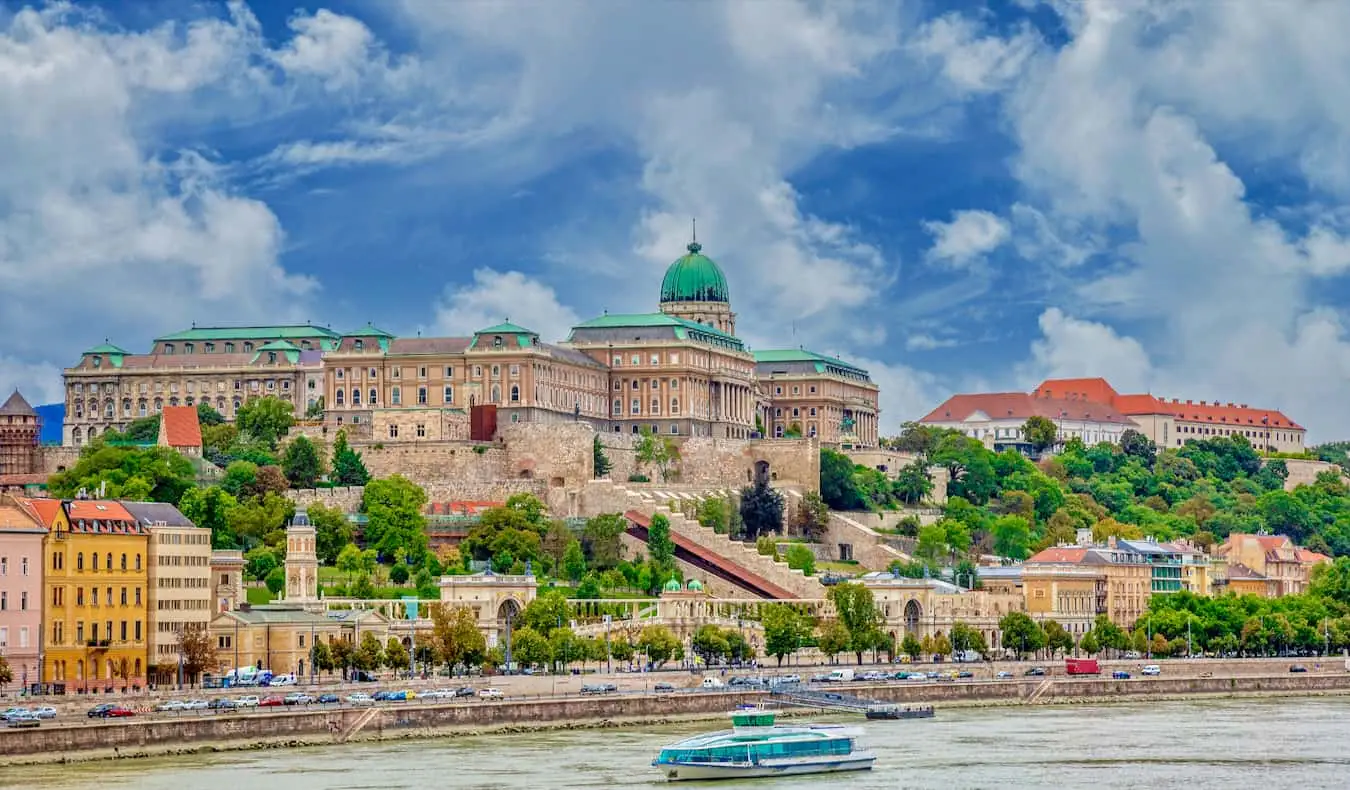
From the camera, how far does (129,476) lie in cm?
13200

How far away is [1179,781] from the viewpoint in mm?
85938

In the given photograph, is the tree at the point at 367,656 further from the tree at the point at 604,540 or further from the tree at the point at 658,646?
the tree at the point at 604,540

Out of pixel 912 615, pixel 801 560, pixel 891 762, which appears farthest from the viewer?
pixel 801 560

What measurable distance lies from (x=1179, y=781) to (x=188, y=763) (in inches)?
1064

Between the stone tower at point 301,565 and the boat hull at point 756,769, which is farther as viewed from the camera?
A: the stone tower at point 301,565

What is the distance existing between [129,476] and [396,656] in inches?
1085

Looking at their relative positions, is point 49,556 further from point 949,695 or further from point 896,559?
point 896,559

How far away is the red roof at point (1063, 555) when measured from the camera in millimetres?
149250

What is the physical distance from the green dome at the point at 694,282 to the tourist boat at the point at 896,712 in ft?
254

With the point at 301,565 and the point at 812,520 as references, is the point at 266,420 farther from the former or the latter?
the point at 301,565

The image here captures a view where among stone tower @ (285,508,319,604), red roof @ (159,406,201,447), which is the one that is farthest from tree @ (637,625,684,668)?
red roof @ (159,406,201,447)

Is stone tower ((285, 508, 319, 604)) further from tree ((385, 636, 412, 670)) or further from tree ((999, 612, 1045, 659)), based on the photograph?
tree ((999, 612, 1045, 659))

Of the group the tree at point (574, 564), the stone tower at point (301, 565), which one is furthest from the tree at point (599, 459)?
the stone tower at point (301, 565)

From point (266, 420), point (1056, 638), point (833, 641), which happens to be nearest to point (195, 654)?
point (833, 641)
